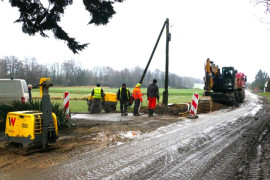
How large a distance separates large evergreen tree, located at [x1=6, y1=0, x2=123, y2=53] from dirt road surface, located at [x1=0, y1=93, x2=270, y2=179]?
4.41 metres

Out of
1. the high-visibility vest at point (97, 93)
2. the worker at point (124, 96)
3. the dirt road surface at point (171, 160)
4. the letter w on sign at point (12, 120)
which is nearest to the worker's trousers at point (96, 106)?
the high-visibility vest at point (97, 93)

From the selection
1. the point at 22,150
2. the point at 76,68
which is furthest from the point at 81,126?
the point at 76,68

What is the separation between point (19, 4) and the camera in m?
8.84

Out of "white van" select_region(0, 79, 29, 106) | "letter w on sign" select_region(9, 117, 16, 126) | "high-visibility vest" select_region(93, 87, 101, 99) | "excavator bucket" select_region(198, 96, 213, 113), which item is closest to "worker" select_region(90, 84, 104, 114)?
"high-visibility vest" select_region(93, 87, 101, 99)

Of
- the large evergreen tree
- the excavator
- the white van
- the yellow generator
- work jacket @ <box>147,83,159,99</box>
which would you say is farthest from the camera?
the excavator

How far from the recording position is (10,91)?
1128 cm

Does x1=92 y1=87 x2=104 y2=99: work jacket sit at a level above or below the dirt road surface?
above

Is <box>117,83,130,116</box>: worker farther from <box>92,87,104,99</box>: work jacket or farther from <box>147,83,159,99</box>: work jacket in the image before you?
<box>147,83,159,99</box>: work jacket

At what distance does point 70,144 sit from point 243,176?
4311 millimetres

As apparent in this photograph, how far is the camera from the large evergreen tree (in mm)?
9070

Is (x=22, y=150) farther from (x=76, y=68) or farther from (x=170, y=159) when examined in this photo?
(x=76, y=68)

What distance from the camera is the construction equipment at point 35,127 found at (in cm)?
606

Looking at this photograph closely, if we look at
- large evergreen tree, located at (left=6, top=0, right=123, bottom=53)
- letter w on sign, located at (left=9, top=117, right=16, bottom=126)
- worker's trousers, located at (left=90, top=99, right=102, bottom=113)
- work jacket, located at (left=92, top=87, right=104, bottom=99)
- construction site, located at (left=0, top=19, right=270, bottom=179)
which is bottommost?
construction site, located at (left=0, top=19, right=270, bottom=179)

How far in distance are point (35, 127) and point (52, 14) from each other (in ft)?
15.5
